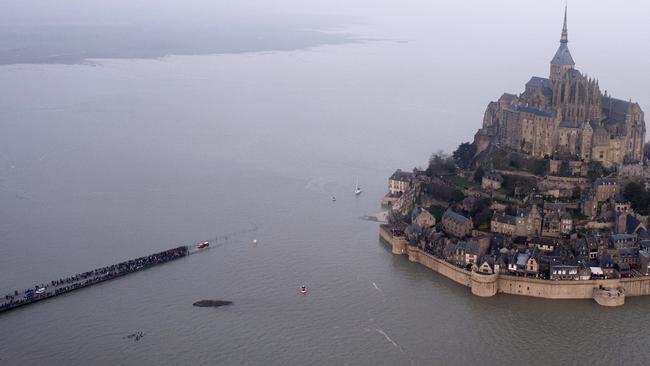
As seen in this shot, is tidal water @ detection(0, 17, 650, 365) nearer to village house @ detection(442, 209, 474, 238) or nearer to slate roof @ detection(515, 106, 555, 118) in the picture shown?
village house @ detection(442, 209, 474, 238)

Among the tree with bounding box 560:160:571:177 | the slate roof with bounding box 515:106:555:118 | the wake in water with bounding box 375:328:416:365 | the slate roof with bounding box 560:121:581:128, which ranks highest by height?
the slate roof with bounding box 515:106:555:118

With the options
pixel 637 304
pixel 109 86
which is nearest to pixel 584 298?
pixel 637 304

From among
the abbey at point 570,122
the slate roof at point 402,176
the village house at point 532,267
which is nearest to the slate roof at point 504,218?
the village house at point 532,267

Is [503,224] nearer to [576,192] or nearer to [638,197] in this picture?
[576,192]

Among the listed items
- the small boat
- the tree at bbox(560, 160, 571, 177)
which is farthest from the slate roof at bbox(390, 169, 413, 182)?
the tree at bbox(560, 160, 571, 177)

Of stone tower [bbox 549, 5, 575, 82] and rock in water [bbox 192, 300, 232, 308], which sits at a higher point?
stone tower [bbox 549, 5, 575, 82]

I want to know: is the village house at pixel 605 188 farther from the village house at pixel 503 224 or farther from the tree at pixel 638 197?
the village house at pixel 503 224
